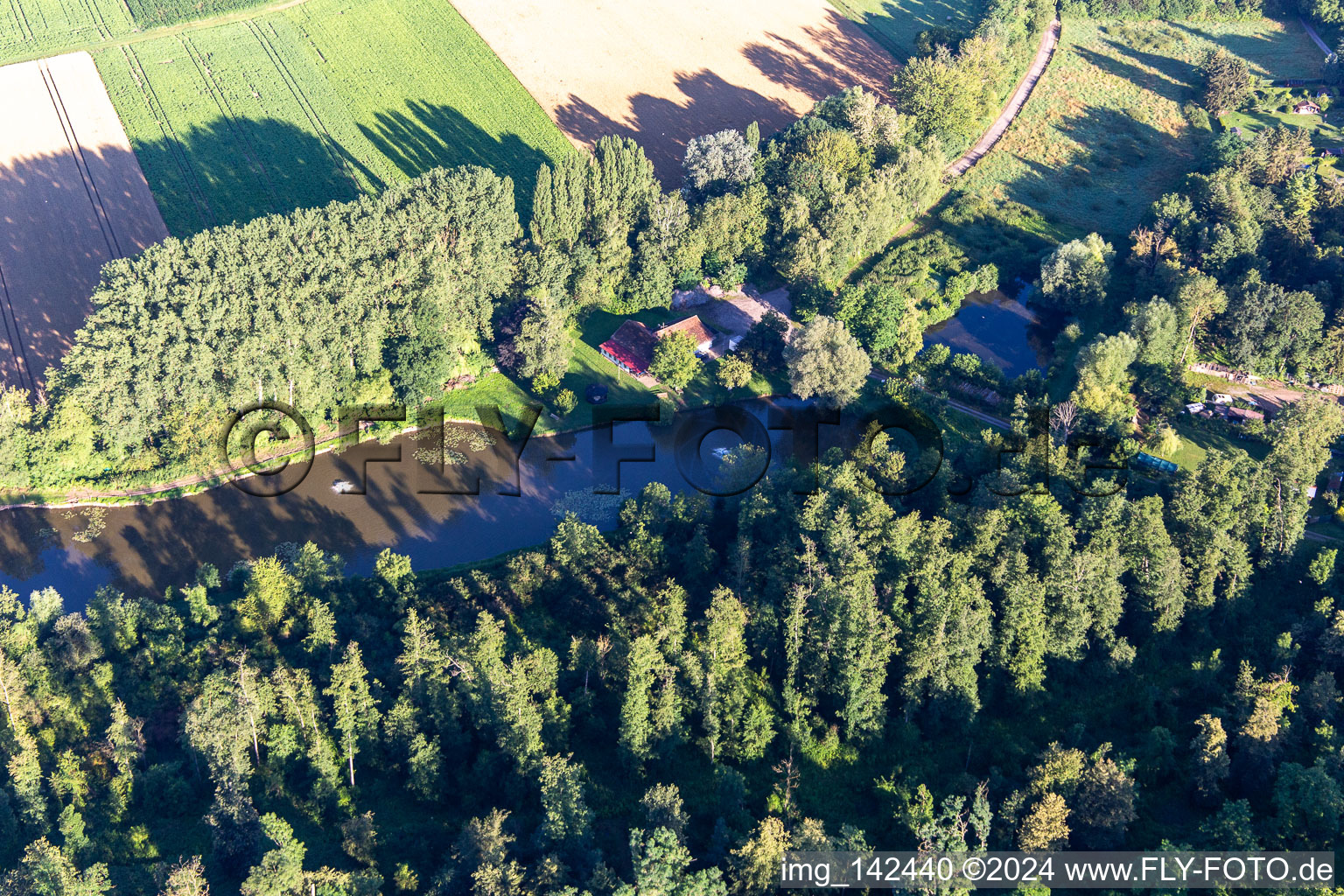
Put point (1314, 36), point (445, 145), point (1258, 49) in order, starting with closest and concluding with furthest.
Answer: point (445, 145) < point (1258, 49) < point (1314, 36)

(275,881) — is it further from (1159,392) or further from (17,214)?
(17,214)

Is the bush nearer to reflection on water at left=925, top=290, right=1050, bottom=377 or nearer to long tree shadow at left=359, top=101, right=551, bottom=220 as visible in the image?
long tree shadow at left=359, top=101, right=551, bottom=220

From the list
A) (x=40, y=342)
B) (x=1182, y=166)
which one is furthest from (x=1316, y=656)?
(x=40, y=342)

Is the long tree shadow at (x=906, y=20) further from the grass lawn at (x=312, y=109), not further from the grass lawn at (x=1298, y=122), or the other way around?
the grass lawn at (x=312, y=109)

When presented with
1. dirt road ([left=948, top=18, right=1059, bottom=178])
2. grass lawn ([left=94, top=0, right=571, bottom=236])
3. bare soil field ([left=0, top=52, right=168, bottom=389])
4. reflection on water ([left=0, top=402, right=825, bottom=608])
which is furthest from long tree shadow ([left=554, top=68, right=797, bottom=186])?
bare soil field ([left=0, top=52, right=168, bottom=389])

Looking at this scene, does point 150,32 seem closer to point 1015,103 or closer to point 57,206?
point 57,206

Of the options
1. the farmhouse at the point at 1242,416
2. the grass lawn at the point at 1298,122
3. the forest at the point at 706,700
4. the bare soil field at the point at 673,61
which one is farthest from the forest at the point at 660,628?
the grass lawn at the point at 1298,122

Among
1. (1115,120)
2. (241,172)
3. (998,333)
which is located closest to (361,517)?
(241,172)
